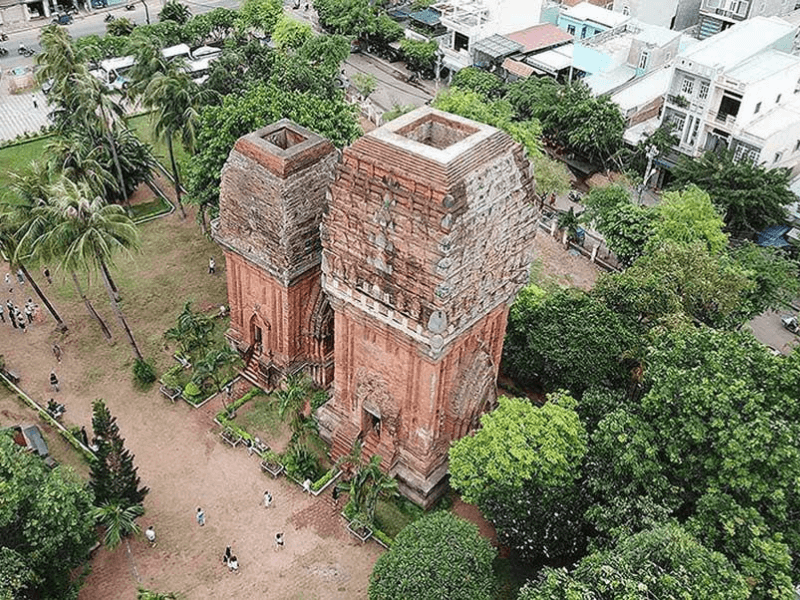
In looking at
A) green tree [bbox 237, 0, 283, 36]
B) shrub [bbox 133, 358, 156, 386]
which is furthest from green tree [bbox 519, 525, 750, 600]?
green tree [bbox 237, 0, 283, 36]

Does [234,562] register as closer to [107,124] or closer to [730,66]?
[107,124]

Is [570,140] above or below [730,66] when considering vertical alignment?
below

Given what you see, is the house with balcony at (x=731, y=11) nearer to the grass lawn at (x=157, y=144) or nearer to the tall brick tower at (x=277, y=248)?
the grass lawn at (x=157, y=144)

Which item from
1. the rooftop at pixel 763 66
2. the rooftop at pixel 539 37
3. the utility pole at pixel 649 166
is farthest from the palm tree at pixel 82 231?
the rooftop at pixel 539 37

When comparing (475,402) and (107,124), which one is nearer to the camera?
(475,402)

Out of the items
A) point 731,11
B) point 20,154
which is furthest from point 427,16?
point 20,154

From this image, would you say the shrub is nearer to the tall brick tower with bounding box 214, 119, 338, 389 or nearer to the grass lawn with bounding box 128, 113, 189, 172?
the tall brick tower with bounding box 214, 119, 338, 389

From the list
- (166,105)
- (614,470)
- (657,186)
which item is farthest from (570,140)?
(614,470)
